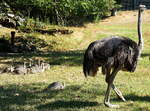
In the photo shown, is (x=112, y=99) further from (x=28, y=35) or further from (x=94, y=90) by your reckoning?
(x=28, y=35)

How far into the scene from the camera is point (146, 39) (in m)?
25.7

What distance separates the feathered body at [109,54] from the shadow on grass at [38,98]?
1147mm

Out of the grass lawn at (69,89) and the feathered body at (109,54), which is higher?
the feathered body at (109,54)

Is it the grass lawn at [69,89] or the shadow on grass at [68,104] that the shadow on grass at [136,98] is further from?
the shadow on grass at [68,104]

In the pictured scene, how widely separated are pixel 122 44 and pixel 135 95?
2.22 m

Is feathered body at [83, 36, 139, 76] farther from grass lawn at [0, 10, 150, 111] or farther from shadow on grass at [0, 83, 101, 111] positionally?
shadow on grass at [0, 83, 101, 111]

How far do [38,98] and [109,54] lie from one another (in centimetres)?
241

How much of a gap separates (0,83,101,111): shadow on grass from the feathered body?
1.15 meters

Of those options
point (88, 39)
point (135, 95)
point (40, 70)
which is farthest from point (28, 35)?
point (135, 95)

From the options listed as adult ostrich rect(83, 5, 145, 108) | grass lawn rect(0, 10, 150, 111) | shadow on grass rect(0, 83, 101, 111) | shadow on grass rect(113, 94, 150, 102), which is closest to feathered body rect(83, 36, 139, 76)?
adult ostrich rect(83, 5, 145, 108)

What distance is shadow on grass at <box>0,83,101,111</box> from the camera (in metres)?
8.79

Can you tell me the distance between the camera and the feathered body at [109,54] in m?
7.97

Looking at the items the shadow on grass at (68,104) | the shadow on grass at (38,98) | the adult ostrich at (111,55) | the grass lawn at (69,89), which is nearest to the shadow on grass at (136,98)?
the grass lawn at (69,89)

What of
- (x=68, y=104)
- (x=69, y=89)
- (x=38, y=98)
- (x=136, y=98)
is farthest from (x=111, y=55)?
(x=69, y=89)
